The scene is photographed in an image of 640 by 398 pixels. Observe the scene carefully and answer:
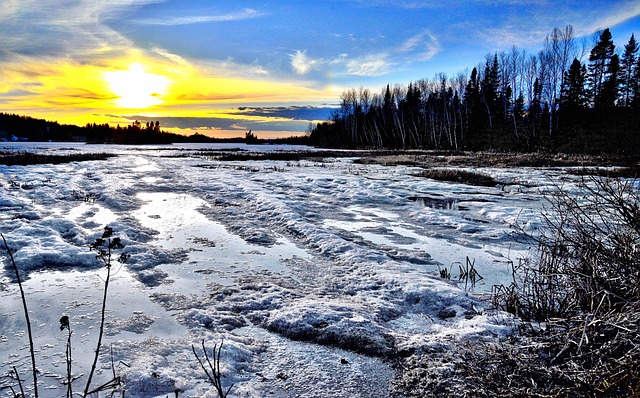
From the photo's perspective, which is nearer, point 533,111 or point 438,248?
point 438,248

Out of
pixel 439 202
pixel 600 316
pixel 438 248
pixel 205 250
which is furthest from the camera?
pixel 439 202

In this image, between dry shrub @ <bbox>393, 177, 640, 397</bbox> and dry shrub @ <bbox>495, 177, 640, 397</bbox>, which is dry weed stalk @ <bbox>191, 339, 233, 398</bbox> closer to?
dry shrub @ <bbox>393, 177, 640, 397</bbox>

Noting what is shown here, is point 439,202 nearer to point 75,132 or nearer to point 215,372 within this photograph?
point 215,372

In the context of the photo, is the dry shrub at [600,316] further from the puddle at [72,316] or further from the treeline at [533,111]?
the treeline at [533,111]

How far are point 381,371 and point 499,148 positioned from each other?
47266mm

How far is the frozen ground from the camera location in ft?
10.4

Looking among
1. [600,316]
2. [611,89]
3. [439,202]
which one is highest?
[611,89]

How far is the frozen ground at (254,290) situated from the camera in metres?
3.16

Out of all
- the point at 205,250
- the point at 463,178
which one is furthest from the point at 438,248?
the point at 463,178

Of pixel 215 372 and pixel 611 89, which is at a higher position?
pixel 611 89

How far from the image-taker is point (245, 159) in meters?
32.9

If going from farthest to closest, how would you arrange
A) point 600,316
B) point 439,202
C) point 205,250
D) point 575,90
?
point 575,90
point 439,202
point 205,250
point 600,316

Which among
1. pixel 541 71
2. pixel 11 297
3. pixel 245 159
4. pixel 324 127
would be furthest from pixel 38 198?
pixel 324 127

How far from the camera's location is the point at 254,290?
492 cm
